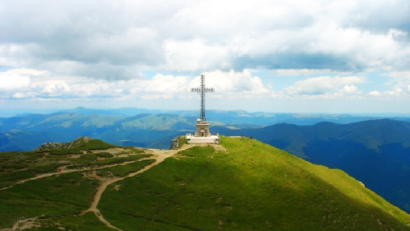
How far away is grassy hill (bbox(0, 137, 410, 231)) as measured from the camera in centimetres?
4319

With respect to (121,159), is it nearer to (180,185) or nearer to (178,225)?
(180,185)

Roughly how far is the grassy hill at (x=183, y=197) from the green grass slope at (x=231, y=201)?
0.60 ft

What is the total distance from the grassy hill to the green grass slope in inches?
7.2

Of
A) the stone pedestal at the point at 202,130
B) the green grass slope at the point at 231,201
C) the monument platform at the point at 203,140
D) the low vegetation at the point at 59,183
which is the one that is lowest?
the green grass slope at the point at 231,201

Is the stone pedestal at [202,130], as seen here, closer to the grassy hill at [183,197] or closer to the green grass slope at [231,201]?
the grassy hill at [183,197]

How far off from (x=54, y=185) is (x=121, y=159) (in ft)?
64.7

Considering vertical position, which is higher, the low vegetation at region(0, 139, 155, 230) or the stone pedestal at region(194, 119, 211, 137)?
the stone pedestal at region(194, 119, 211, 137)

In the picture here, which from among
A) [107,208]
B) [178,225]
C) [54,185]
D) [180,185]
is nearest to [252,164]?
[180,185]

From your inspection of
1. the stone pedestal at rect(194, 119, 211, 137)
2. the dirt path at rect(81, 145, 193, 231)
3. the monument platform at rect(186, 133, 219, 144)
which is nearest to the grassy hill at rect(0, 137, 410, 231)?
the dirt path at rect(81, 145, 193, 231)

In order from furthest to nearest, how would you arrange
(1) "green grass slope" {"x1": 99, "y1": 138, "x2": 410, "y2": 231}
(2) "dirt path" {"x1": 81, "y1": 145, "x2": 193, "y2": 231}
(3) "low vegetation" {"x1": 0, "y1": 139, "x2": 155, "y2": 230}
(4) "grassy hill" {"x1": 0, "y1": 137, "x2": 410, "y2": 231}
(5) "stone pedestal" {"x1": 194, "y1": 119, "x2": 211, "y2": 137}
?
(5) "stone pedestal" {"x1": 194, "y1": 119, "x2": 211, "y2": 137} < (1) "green grass slope" {"x1": 99, "y1": 138, "x2": 410, "y2": 231} < (2) "dirt path" {"x1": 81, "y1": 145, "x2": 193, "y2": 231} < (4) "grassy hill" {"x1": 0, "y1": 137, "x2": 410, "y2": 231} < (3) "low vegetation" {"x1": 0, "y1": 139, "x2": 155, "y2": 230}

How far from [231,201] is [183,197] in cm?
1038

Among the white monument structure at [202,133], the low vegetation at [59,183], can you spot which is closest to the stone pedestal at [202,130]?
the white monument structure at [202,133]

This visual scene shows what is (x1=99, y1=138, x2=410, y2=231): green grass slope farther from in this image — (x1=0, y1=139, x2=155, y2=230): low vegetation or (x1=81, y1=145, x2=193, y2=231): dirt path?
(x1=0, y1=139, x2=155, y2=230): low vegetation

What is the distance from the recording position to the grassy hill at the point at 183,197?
43.2 metres
